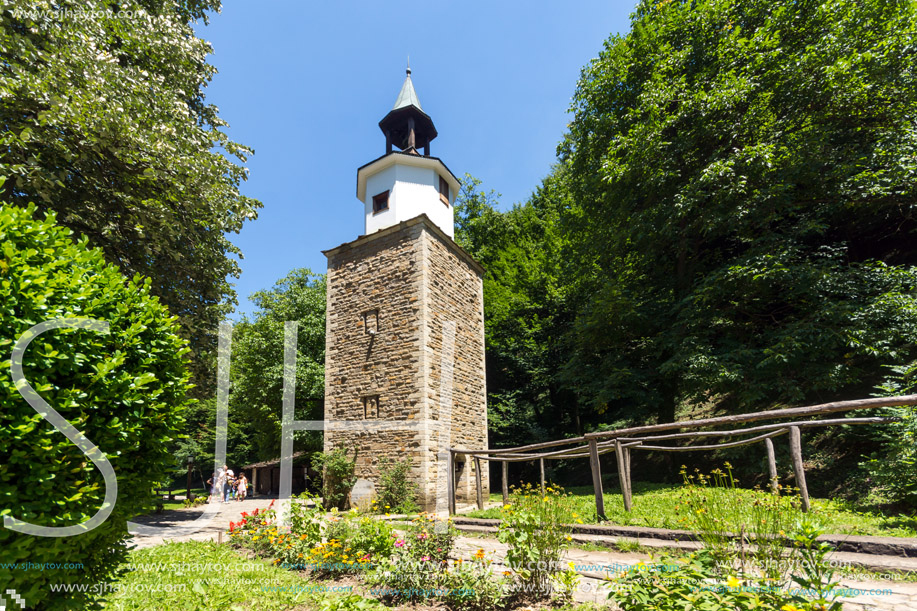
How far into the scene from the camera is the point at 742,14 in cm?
1092

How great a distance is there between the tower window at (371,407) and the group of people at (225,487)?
7753mm

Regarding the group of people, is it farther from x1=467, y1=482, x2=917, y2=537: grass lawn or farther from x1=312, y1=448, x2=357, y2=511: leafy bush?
x1=467, y1=482, x2=917, y2=537: grass lawn

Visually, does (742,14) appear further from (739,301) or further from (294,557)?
(294,557)

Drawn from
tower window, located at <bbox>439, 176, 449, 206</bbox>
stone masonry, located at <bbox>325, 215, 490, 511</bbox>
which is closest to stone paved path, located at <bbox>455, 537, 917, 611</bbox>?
stone masonry, located at <bbox>325, 215, 490, 511</bbox>

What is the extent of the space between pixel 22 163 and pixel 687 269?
552 inches

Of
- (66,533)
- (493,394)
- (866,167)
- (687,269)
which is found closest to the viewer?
(66,533)

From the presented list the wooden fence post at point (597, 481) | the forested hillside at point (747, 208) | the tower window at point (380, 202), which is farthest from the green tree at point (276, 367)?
the wooden fence post at point (597, 481)

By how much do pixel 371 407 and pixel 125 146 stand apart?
7.19 metres

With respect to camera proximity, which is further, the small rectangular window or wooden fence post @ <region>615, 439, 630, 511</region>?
the small rectangular window

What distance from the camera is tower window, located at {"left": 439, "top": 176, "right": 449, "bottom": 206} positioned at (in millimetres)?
13059

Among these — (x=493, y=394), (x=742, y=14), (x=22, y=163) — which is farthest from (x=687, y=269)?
(x=22, y=163)

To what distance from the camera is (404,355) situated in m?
10.4

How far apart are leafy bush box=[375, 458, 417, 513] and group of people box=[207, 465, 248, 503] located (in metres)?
8.43

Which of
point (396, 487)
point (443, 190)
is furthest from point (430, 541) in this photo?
point (443, 190)
